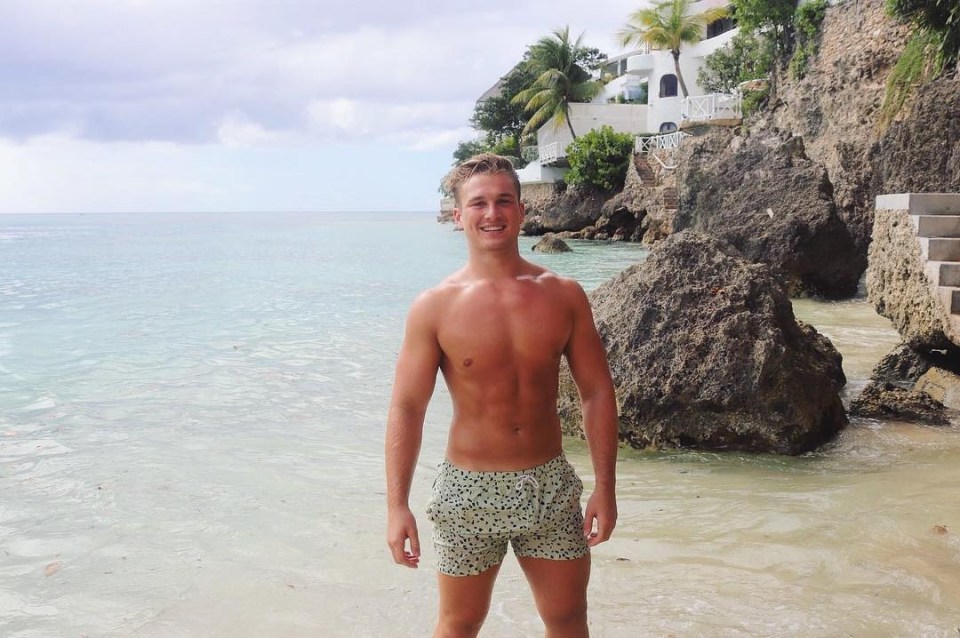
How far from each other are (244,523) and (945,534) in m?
3.59

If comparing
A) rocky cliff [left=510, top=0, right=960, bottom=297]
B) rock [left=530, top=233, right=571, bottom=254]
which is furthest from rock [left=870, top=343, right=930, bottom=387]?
rock [left=530, top=233, right=571, bottom=254]

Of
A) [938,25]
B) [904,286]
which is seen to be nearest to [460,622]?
[904,286]

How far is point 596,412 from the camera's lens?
2387 mm

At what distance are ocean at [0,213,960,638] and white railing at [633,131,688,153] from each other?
22854mm

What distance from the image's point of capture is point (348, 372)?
915 centimetres

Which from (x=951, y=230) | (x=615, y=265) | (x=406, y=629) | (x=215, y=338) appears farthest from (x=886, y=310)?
(x=615, y=265)

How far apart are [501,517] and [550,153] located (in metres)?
38.1

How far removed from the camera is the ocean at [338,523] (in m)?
3.42

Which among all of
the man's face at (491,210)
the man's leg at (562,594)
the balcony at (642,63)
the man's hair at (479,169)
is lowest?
the man's leg at (562,594)

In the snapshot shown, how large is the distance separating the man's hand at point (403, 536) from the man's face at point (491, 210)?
0.77 meters

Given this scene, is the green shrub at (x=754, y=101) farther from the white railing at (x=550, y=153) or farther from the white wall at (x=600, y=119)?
the white wall at (x=600, y=119)

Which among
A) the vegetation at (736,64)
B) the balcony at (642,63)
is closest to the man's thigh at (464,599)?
the vegetation at (736,64)

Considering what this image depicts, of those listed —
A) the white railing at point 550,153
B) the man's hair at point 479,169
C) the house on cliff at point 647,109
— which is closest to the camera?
the man's hair at point 479,169

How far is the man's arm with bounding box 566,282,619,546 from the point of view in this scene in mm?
2346
